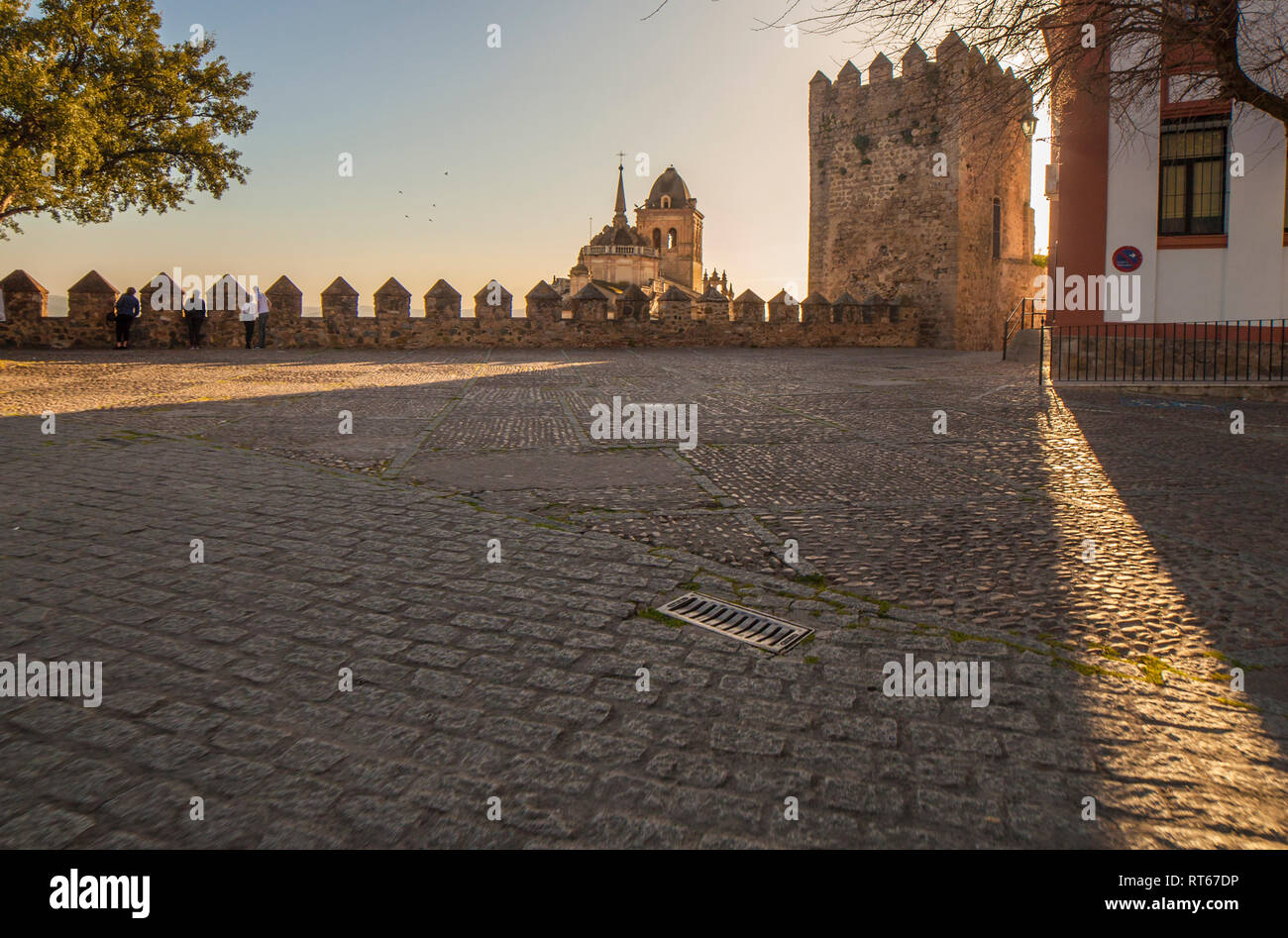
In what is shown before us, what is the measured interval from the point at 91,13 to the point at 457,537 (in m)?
17.9

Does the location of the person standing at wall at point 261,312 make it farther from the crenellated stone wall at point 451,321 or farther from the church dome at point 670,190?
the church dome at point 670,190

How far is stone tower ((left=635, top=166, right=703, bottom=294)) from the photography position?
86562 millimetres

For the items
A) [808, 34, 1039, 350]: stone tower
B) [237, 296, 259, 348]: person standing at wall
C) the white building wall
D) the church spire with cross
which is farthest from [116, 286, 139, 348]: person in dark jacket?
the church spire with cross

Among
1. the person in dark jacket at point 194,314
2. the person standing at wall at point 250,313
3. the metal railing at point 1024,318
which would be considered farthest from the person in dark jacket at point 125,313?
the metal railing at point 1024,318

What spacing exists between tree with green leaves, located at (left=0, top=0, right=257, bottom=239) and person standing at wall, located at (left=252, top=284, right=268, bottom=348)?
2.53 metres

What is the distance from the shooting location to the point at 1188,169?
12930 mm

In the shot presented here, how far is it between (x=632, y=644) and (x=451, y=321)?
21.0m

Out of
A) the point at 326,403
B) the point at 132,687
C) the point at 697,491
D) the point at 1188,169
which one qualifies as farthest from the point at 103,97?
the point at 1188,169

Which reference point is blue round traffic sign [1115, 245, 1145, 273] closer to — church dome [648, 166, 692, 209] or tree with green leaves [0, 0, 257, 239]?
tree with green leaves [0, 0, 257, 239]

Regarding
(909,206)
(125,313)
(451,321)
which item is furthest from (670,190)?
(125,313)

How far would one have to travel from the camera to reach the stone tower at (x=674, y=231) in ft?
284

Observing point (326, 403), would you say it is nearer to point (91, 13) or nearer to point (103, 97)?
point (103, 97)

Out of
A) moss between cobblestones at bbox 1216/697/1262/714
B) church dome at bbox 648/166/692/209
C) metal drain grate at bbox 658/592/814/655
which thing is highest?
church dome at bbox 648/166/692/209
